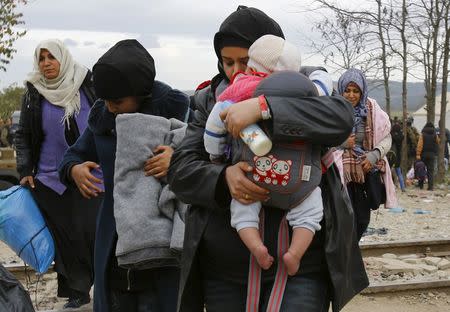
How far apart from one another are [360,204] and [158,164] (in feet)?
11.8

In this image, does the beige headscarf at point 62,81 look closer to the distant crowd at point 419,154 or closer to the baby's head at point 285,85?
the baby's head at point 285,85

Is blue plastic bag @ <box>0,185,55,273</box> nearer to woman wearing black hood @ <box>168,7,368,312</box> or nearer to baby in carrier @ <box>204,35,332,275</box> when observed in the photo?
woman wearing black hood @ <box>168,7,368,312</box>

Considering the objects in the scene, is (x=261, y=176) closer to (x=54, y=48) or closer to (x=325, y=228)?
(x=325, y=228)

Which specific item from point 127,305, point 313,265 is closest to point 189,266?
point 313,265

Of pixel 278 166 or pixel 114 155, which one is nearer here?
pixel 278 166

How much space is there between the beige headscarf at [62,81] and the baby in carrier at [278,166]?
3043 millimetres

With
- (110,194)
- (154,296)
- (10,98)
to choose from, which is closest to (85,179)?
(110,194)

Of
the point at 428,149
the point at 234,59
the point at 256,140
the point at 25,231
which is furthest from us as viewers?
the point at 428,149

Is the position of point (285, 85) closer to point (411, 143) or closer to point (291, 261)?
point (291, 261)

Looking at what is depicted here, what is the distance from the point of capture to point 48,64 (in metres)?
5.59

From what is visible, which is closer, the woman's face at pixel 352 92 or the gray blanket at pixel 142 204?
the gray blanket at pixel 142 204

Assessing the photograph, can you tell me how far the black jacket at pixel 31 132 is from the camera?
5457 mm

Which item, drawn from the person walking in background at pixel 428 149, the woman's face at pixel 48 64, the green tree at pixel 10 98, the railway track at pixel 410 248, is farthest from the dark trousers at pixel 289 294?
the green tree at pixel 10 98

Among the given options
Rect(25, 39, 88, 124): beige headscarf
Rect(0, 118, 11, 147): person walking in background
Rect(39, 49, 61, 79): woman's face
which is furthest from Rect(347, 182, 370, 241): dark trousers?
Rect(0, 118, 11, 147): person walking in background
